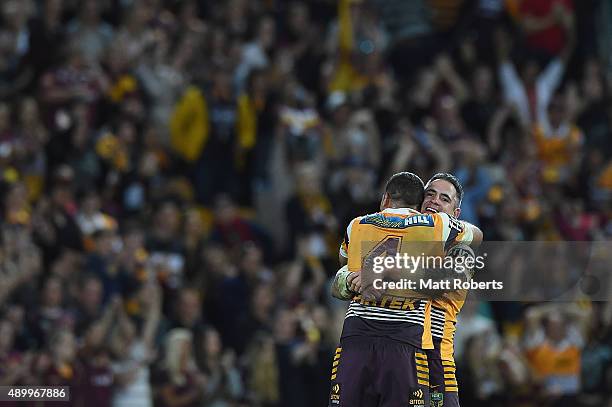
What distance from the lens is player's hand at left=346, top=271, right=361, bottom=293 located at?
10781 millimetres

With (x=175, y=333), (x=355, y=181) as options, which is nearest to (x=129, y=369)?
(x=175, y=333)

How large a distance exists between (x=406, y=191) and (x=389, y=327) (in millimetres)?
1040

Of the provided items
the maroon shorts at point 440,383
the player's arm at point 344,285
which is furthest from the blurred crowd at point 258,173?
the maroon shorts at point 440,383

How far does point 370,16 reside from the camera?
72.9 ft

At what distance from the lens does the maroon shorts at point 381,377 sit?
1064cm

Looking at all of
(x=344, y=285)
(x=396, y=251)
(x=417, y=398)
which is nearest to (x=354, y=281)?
(x=344, y=285)

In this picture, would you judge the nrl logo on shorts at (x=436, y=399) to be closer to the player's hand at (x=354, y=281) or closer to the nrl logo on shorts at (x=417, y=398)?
the nrl logo on shorts at (x=417, y=398)

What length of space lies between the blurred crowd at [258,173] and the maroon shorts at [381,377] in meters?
5.52

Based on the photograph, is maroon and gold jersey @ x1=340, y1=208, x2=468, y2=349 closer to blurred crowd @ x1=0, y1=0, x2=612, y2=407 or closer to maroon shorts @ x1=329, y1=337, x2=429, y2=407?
maroon shorts @ x1=329, y1=337, x2=429, y2=407

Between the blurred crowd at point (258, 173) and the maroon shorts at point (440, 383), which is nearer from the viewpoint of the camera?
the maroon shorts at point (440, 383)

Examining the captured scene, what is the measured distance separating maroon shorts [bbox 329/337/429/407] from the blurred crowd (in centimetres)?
552

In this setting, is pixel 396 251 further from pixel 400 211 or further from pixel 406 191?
pixel 406 191

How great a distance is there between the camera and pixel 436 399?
10906mm

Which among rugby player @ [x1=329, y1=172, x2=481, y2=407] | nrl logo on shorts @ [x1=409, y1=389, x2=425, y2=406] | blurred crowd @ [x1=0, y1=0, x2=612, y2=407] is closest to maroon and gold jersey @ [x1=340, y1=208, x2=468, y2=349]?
rugby player @ [x1=329, y1=172, x2=481, y2=407]
